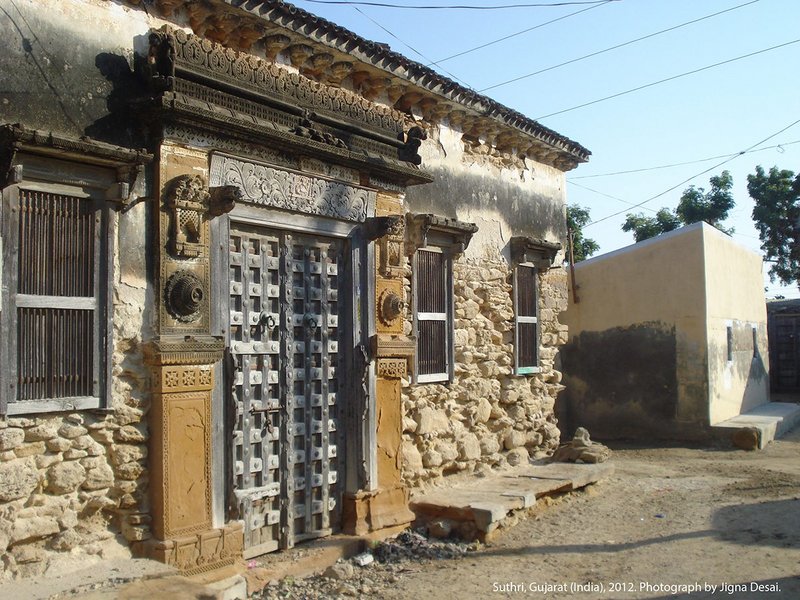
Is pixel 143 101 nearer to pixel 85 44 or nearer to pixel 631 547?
pixel 85 44

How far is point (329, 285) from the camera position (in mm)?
6559

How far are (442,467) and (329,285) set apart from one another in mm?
2421

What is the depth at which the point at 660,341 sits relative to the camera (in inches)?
504

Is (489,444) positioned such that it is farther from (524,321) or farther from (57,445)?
(57,445)

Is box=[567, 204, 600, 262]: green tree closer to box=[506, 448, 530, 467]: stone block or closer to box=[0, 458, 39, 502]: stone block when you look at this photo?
→ box=[506, 448, 530, 467]: stone block

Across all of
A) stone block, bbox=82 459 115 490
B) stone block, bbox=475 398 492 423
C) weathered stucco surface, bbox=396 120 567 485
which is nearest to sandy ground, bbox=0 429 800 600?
stone block, bbox=82 459 115 490

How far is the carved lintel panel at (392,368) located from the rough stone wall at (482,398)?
40cm

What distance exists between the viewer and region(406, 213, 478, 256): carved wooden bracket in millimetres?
7488

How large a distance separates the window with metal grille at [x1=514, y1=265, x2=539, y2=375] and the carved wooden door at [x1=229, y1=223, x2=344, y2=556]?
3048 millimetres

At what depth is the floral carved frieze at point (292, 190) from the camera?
18.4ft

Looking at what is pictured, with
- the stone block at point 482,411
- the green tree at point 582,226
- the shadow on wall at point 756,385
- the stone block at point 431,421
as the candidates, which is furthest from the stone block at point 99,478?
the green tree at point 582,226

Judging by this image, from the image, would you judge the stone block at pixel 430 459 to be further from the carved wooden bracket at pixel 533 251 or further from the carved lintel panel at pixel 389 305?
the carved wooden bracket at pixel 533 251

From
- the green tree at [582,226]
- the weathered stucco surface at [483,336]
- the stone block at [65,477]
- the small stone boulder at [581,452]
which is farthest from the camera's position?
the green tree at [582,226]

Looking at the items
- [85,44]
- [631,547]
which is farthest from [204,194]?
[631,547]
